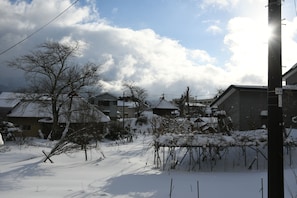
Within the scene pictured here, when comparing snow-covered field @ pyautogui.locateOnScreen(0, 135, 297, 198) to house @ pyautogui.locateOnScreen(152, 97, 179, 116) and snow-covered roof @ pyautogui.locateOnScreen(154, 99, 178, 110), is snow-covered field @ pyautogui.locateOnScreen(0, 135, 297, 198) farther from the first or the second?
snow-covered roof @ pyautogui.locateOnScreen(154, 99, 178, 110)

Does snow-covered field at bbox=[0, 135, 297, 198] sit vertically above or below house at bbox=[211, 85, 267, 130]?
below

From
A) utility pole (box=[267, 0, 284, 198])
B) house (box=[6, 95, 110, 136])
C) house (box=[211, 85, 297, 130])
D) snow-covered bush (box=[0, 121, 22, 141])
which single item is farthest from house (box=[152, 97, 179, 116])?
utility pole (box=[267, 0, 284, 198])

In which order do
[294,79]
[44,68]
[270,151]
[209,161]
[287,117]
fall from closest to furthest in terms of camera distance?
[270,151]
[209,161]
[287,117]
[294,79]
[44,68]

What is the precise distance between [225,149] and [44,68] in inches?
1063

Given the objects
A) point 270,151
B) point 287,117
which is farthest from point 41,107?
point 270,151

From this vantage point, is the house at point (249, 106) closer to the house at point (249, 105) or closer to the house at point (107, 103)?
the house at point (249, 105)

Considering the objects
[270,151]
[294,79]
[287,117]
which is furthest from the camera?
[294,79]

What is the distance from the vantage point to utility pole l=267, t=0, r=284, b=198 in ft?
16.9

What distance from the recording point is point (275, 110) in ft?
16.9

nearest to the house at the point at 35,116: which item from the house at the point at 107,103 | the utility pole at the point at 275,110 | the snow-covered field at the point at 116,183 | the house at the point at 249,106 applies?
the house at the point at 249,106

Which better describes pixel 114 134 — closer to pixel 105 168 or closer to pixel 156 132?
pixel 156 132

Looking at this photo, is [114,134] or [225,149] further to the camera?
[114,134]

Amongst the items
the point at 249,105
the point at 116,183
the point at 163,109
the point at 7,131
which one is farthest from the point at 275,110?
the point at 163,109

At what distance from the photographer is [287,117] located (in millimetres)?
23406
